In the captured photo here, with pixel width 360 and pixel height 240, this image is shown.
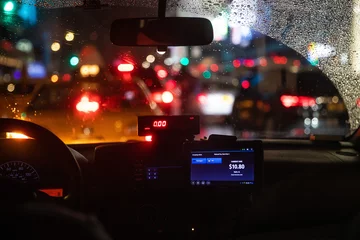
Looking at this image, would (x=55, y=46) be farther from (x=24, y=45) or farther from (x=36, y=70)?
(x=36, y=70)

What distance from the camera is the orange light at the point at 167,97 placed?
30.4ft

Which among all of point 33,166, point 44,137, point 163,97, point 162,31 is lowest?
point 33,166

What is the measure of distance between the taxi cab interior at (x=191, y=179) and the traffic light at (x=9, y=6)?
4.86ft

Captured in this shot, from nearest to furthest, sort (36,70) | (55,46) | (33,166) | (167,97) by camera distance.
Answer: (33,166), (55,46), (36,70), (167,97)

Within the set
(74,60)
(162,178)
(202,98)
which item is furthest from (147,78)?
(162,178)

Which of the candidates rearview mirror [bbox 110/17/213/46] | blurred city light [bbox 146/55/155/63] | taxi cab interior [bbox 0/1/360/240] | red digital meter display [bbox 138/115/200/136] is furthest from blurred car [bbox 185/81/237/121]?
rearview mirror [bbox 110/17/213/46]

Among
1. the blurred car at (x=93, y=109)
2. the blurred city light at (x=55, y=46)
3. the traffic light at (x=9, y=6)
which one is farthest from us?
the blurred car at (x=93, y=109)

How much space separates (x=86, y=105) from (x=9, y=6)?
8.32ft

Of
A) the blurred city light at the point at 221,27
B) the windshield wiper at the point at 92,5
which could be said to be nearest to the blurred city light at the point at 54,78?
the windshield wiper at the point at 92,5

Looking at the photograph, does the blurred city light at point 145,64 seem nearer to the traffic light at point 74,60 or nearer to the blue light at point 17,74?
the traffic light at point 74,60

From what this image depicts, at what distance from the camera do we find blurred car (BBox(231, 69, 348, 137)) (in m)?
7.25

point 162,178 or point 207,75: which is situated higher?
point 207,75

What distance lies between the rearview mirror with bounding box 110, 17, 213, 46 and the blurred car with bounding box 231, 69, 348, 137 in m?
2.19

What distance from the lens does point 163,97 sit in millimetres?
9266
